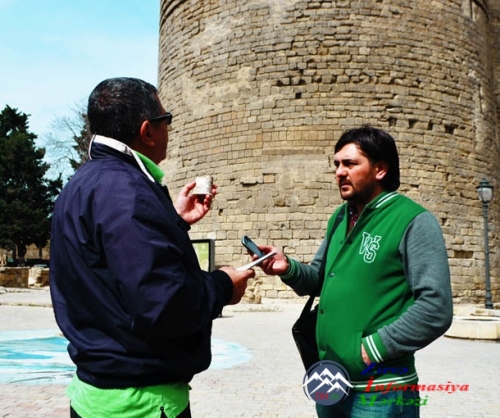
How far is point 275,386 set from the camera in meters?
4.27

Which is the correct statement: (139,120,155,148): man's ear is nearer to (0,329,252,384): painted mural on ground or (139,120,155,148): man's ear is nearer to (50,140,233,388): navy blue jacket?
(50,140,233,388): navy blue jacket

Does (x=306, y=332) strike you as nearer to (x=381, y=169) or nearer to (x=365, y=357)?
(x=365, y=357)

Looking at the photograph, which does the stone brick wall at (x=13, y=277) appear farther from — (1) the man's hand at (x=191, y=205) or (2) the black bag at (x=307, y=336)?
(2) the black bag at (x=307, y=336)

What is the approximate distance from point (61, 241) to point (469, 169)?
12.3 metres

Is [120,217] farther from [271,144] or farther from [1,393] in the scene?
[271,144]

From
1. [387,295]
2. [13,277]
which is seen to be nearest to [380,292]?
[387,295]

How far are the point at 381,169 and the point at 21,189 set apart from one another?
1367 inches

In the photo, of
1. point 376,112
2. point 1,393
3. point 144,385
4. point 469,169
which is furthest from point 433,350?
point 469,169

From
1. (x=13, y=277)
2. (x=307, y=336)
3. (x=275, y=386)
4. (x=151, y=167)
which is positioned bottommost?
(x=13, y=277)

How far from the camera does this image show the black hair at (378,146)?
1.88 m

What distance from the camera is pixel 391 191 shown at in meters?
1.93

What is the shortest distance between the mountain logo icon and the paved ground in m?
1.75

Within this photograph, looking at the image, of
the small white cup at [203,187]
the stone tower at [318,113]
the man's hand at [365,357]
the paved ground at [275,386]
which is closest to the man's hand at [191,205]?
the small white cup at [203,187]

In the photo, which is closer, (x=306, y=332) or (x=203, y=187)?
(x=306, y=332)
